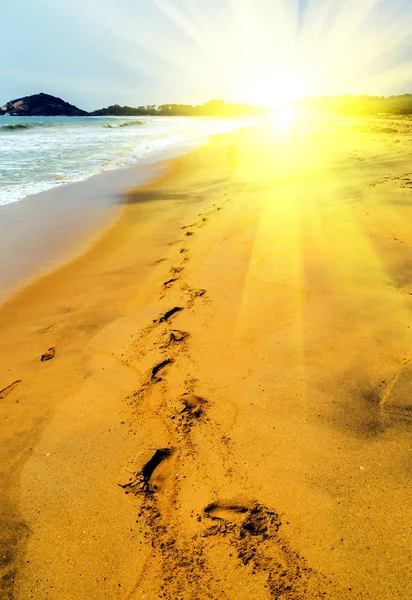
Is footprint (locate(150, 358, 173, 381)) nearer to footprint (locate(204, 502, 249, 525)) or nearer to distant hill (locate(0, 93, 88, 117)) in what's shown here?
footprint (locate(204, 502, 249, 525))

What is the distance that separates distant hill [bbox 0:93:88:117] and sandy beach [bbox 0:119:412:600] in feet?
457

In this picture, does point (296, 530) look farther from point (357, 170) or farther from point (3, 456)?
point (357, 170)

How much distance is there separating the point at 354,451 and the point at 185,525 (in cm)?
114

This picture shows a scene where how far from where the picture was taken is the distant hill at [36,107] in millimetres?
117375

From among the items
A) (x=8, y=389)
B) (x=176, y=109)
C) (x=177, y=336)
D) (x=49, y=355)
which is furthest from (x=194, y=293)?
(x=176, y=109)

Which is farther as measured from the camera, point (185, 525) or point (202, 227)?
point (202, 227)

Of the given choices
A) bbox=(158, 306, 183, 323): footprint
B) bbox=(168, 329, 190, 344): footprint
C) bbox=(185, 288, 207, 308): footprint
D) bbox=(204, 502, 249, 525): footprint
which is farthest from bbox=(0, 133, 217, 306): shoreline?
bbox=(204, 502, 249, 525): footprint

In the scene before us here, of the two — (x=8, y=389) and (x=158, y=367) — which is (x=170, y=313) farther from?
(x=8, y=389)

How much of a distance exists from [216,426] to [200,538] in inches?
29.6

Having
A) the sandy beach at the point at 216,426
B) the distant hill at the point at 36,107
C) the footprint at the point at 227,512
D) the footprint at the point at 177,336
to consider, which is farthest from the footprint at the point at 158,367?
the distant hill at the point at 36,107

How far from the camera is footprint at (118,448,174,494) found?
7.17 feet

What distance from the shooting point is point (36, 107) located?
391ft

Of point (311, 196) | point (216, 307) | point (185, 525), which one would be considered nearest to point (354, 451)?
point (185, 525)

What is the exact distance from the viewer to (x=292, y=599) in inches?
63.2
